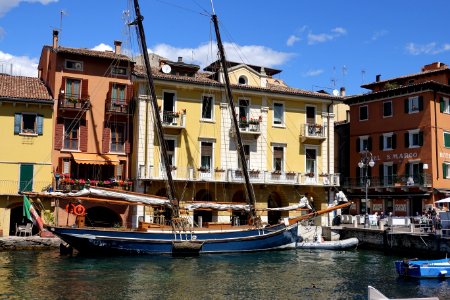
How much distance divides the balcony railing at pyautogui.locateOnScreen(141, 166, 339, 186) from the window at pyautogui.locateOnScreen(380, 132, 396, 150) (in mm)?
7482

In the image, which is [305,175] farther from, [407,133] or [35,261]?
[35,261]

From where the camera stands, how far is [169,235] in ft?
112

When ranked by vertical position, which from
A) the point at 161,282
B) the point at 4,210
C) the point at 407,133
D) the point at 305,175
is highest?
the point at 407,133

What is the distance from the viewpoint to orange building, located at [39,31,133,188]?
4072 cm

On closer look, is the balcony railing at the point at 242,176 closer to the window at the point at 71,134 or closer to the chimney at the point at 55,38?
the window at the point at 71,134

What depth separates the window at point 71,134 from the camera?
4091 cm

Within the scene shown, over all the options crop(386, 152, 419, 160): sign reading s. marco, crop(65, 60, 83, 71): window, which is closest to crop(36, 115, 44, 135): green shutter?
crop(65, 60, 83, 71): window

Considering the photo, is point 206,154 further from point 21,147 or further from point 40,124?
point 21,147

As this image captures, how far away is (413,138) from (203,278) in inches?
1191

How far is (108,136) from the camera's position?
42188 mm

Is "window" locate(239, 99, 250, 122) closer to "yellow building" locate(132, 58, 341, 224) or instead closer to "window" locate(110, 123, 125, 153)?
"yellow building" locate(132, 58, 341, 224)

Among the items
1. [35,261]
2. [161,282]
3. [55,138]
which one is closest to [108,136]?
[55,138]

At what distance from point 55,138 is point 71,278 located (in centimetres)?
1821

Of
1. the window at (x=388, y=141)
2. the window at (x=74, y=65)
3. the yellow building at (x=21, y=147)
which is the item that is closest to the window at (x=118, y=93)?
the window at (x=74, y=65)
